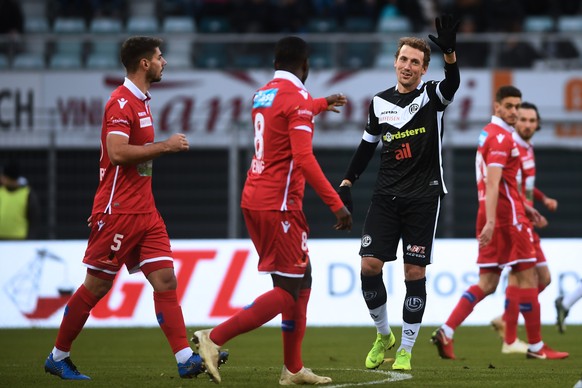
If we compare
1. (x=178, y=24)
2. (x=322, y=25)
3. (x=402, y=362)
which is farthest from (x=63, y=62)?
(x=402, y=362)

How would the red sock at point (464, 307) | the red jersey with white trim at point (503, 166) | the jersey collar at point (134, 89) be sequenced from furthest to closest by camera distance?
the red sock at point (464, 307)
the red jersey with white trim at point (503, 166)
the jersey collar at point (134, 89)

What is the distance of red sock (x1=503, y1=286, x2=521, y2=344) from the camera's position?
1084 centimetres

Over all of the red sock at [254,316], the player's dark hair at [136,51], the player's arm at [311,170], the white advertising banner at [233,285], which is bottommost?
the white advertising banner at [233,285]

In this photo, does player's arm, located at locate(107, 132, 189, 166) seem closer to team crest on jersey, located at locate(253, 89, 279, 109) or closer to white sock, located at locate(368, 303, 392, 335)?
team crest on jersey, located at locate(253, 89, 279, 109)

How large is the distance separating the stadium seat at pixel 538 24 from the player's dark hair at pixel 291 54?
14461 mm

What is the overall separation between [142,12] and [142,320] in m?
8.74

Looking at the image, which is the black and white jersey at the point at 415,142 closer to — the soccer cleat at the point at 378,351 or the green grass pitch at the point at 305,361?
the soccer cleat at the point at 378,351

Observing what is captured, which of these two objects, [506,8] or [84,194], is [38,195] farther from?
[506,8]

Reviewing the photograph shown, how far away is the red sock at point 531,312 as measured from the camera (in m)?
10.4

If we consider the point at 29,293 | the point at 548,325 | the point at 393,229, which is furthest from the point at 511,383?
the point at 29,293

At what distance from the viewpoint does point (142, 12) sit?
71.6 feet

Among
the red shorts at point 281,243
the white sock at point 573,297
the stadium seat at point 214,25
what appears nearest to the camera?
the red shorts at point 281,243

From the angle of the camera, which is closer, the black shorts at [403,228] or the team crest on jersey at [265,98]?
the team crest on jersey at [265,98]

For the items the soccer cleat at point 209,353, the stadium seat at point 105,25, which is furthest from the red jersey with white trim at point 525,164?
the stadium seat at point 105,25
